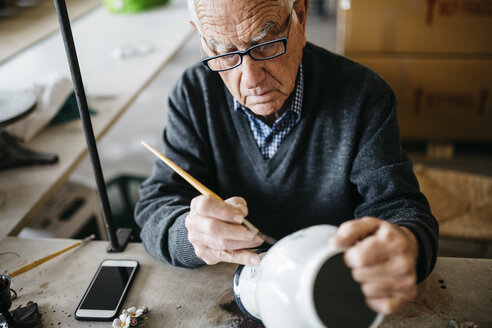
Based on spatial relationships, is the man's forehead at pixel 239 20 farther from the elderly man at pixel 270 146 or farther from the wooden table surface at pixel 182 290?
the wooden table surface at pixel 182 290

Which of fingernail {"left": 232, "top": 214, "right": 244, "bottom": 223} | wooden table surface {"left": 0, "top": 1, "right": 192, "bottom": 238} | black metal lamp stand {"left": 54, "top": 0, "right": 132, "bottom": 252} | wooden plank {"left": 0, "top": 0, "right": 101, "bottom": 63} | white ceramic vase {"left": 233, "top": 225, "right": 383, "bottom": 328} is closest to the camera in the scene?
white ceramic vase {"left": 233, "top": 225, "right": 383, "bottom": 328}

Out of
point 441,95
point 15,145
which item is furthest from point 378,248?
point 441,95

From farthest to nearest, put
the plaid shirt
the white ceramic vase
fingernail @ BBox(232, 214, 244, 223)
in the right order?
the plaid shirt, fingernail @ BBox(232, 214, 244, 223), the white ceramic vase

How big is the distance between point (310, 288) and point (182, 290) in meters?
0.45

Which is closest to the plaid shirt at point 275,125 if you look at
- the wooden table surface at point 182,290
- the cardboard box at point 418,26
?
the wooden table surface at point 182,290

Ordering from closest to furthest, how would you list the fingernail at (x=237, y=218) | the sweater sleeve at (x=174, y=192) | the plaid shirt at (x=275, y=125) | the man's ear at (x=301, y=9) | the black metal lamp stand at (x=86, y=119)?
the fingernail at (x=237, y=218), the black metal lamp stand at (x=86, y=119), the sweater sleeve at (x=174, y=192), the man's ear at (x=301, y=9), the plaid shirt at (x=275, y=125)

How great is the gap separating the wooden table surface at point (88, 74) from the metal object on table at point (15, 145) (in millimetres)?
30

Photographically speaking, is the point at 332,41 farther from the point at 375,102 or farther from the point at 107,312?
the point at 107,312

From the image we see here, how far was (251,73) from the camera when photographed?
1.00 metres

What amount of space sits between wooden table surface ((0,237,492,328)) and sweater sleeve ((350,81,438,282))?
0.40ft

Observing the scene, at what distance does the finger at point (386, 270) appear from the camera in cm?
61

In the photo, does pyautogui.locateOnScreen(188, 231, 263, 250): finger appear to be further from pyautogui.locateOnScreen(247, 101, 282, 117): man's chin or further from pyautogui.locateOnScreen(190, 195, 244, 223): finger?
pyautogui.locateOnScreen(247, 101, 282, 117): man's chin

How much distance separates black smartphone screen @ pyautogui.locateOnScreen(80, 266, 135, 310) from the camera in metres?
0.89

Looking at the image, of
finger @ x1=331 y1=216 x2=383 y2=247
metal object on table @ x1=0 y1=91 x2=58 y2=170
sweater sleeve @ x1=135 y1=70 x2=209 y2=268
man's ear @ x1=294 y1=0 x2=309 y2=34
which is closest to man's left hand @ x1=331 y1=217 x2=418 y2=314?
finger @ x1=331 y1=216 x2=383 y2=247
